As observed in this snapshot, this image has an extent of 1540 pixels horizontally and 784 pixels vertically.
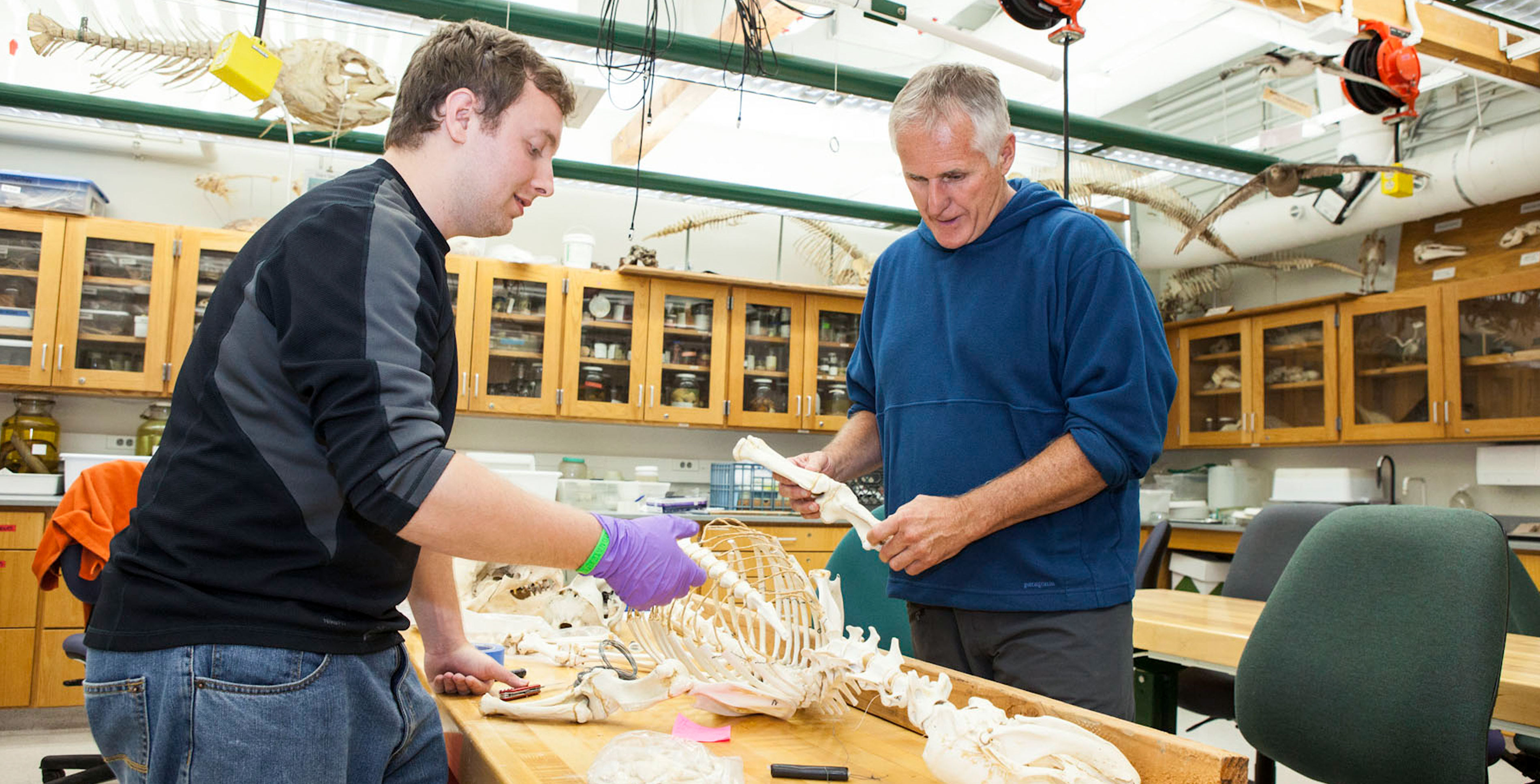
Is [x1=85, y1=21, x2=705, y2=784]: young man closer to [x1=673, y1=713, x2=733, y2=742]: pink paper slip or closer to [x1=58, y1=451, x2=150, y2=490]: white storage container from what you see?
[x1=673, y1=713, x2=733, y2=742]: pink paper slip

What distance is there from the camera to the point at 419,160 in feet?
4.05

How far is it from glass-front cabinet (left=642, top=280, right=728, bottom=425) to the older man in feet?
14.7

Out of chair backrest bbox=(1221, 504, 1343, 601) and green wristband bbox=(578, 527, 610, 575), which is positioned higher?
green wristband bbox=(578, 527, 610, 575)

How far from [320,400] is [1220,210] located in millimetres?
5162

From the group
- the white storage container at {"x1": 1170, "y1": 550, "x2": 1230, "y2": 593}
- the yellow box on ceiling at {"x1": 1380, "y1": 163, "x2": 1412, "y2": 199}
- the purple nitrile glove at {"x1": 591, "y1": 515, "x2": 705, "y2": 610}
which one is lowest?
the white storage container at {"x1": 1170, "y1": 550, "x2": 1230, "y2": 593}

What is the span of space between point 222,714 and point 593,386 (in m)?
5.18

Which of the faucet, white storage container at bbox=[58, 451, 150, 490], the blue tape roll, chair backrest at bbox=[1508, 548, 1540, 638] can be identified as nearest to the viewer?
the blue tape roll

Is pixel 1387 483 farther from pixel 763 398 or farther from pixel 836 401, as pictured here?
pixel 763 398

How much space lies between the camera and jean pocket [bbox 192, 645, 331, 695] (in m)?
1.02

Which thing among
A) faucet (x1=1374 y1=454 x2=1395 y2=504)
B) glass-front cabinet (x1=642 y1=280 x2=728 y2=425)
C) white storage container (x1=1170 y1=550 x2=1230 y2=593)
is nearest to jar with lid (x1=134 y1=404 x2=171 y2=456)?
glass-front cabinet (x1=642 y1=280 x2=728 y2=425)

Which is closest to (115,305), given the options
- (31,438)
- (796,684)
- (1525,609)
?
(31,438)

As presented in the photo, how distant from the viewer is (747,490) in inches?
241

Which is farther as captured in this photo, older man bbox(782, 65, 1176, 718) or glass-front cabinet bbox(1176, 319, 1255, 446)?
glass-front cabinet bbox(1176, 319, 1255, 446)

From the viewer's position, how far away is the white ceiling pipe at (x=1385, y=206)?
524cm
